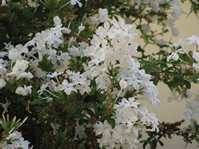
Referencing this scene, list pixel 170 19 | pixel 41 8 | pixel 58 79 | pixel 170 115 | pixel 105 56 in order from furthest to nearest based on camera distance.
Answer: pixel 170 115 → pixel 170 19 → pixel 41 8 → pixel 58 79 → pixel 105 56

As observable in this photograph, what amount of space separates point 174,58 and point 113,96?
0.56ft

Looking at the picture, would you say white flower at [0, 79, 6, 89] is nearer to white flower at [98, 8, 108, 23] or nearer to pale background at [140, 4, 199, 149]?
white flower at [98, 8, 108, 23]

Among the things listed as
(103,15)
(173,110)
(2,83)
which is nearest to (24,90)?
(2,83)

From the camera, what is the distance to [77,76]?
0.83 m

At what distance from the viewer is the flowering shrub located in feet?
2.57

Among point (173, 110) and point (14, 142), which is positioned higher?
point (173, 110)

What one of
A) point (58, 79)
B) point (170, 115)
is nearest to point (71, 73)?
point (58, 79)

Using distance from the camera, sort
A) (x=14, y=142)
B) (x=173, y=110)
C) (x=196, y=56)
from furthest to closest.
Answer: (x=173, y=110), (x=196, y=56), (x=14, y=142)

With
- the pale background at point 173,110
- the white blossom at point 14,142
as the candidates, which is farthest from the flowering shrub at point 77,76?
the pale background at point 173,110

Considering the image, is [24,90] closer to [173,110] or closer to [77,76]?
[77,76]

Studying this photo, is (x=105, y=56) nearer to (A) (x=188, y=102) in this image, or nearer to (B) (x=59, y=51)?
(B) (x=59, y=51)

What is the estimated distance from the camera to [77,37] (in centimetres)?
96

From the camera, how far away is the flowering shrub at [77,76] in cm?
78

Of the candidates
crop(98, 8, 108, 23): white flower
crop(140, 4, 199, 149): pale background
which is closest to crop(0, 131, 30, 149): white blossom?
crop(98, 8, 108, 23): white flower
